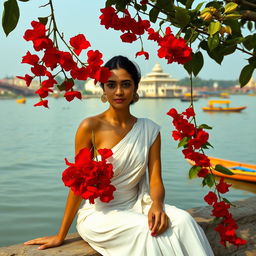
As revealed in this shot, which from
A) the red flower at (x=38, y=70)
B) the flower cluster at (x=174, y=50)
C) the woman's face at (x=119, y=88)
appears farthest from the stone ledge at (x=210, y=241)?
the flower cluster at (x=174, y=50)

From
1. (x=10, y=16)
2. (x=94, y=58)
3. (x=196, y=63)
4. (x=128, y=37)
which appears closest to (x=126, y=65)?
(x=128, y=37)

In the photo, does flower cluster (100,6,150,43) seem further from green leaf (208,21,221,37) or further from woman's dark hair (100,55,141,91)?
green leaf (208,21,221,37)

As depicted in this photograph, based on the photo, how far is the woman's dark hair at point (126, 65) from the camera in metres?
2.39

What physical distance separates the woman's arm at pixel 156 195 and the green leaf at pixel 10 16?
1.19 metres

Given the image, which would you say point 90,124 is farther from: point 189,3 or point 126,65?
point 189,3

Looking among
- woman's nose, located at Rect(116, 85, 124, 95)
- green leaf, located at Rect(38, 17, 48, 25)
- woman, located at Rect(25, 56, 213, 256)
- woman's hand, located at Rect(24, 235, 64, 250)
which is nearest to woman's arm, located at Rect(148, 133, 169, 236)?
woman, located at Rect(25, 56, 213, 256)

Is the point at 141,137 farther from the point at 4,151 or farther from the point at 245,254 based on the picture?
the point at 4,151

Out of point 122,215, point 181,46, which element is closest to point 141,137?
point 122,215

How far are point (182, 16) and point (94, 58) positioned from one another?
0.41m

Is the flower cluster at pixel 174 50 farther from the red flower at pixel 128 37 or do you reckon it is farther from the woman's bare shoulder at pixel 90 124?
the woman's bare shoulder at pixel 90 124

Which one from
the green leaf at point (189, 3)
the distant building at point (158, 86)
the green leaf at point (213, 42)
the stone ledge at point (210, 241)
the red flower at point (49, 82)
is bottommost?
the distant building at point (158, 86)

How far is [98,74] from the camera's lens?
1.71 m

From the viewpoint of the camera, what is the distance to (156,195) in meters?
2.39

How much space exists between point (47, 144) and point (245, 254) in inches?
682
